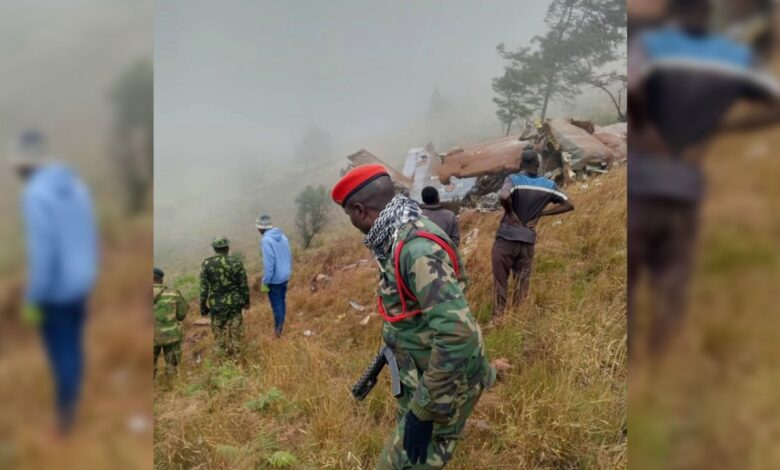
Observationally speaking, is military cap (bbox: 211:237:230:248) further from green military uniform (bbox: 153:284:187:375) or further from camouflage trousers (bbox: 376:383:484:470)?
camouflage trousers (bbox: 376:383:484:470)

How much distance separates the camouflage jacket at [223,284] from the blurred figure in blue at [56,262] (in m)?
3.26

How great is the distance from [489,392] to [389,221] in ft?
5.20

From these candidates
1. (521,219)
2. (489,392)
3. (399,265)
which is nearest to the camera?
(399,265)

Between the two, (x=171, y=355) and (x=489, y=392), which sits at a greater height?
(x=489, y=392)

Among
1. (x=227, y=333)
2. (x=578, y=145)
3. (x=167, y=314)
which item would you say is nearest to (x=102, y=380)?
(x=167, y=314)

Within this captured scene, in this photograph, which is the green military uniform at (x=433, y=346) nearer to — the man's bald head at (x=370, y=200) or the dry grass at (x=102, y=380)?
the man's bald head at (x=370, y=200)

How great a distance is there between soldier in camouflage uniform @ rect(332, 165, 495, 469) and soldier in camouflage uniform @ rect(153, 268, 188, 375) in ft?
7.04

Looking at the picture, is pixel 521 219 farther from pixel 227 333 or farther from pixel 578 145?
pixel 227 333

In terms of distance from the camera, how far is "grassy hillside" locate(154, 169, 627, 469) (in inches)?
91.3

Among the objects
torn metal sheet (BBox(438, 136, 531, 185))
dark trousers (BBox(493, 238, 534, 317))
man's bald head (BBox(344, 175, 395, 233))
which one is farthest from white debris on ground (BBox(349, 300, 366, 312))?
man's bald head (BBox(344, 175, 395, 233))

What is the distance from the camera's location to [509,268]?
11.2 feet

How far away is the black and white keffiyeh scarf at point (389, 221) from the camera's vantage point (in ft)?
4.99

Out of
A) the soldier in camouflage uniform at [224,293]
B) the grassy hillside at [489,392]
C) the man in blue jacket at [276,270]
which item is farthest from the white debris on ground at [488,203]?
the soldier in camouflage uniform at [224,293]

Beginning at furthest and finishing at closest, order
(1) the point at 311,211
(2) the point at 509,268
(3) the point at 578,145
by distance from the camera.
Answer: (1) the point at 311,211 → (3) the point at 578,145 → (2) the point at 509,268
